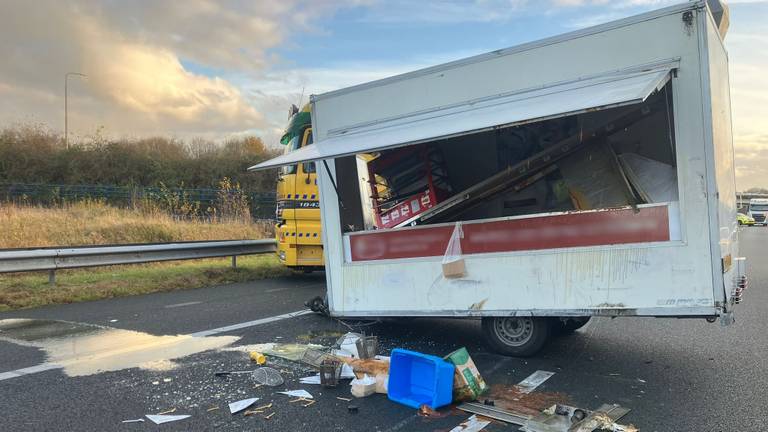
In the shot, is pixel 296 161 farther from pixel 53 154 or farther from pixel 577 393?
pixel 53 154

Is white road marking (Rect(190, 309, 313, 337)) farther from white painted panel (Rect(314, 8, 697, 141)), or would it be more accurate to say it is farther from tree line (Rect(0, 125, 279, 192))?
tree line (Rect(0, 125, 279, 192))

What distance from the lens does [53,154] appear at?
2670 cm

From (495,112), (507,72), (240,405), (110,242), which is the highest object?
(507,72)

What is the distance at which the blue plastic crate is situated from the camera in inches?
154

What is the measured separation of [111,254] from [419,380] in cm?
756

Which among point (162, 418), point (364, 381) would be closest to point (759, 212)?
point (364, 381)

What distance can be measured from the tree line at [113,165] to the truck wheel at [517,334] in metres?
21.8

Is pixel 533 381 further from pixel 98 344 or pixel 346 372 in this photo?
pixel 98 344

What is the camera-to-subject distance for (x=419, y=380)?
4.13 meters

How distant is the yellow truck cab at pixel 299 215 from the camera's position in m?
10.0

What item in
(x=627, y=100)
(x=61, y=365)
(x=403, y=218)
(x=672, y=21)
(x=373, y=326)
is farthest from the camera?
(x=373, y=326)

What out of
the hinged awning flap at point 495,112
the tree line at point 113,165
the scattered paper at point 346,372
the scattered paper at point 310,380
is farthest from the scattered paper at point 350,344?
the tree line at point 113,165

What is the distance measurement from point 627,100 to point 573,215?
134cm

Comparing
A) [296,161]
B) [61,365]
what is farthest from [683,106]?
[61,365]
